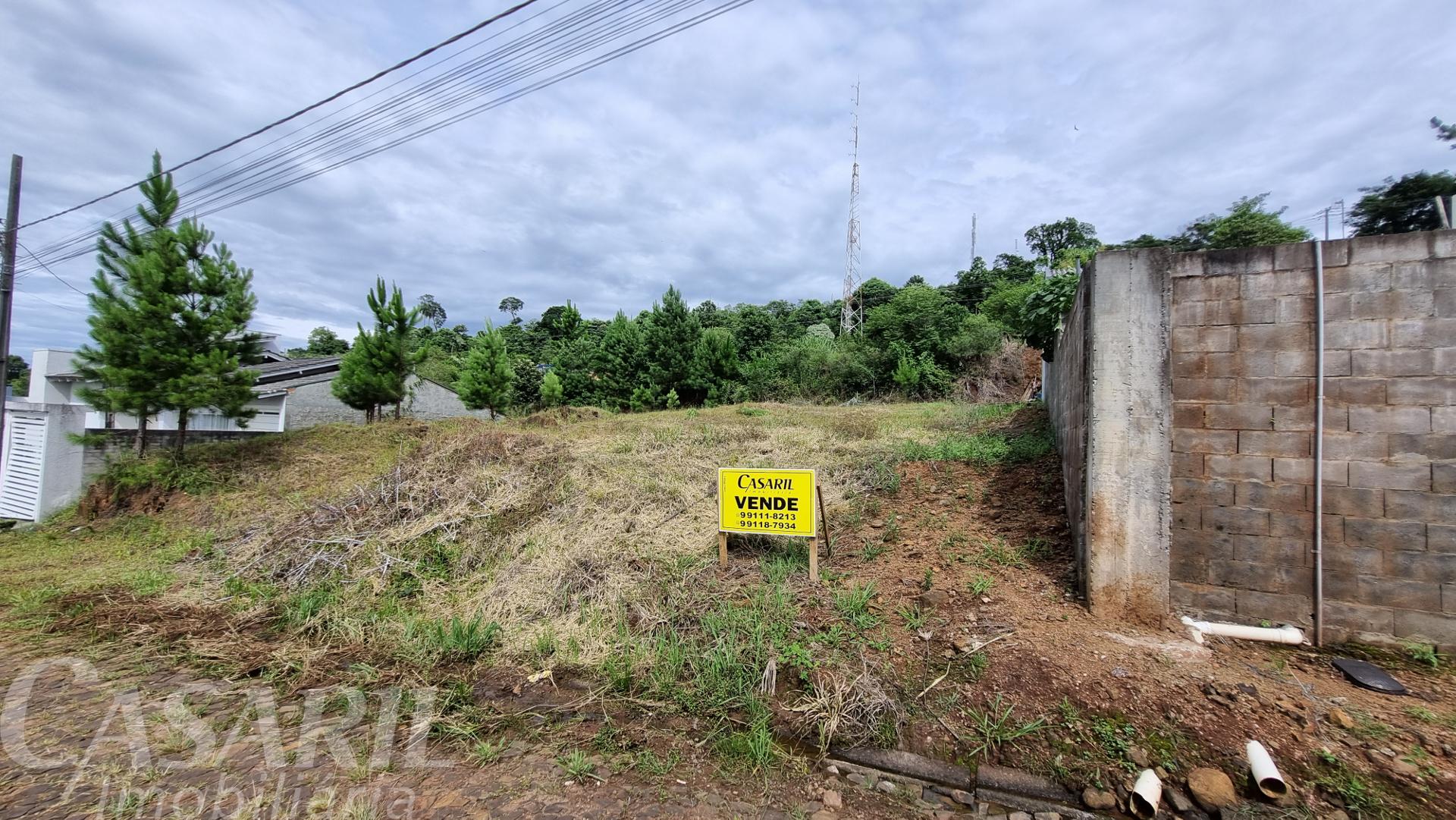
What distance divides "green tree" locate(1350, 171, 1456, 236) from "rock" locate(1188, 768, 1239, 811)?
10361 millimetres

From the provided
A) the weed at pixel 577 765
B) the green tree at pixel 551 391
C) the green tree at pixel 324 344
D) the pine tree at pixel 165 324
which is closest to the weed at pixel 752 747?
the weed at pixel 577 765

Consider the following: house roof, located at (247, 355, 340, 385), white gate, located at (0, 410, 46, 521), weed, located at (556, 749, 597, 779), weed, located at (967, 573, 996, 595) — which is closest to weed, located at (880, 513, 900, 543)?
weed, located at (967, 573, 996, 595)

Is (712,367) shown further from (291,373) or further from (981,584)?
(981,584)

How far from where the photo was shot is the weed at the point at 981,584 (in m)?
3.57

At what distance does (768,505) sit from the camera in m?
4.09

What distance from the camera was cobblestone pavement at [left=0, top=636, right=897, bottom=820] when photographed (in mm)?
2203

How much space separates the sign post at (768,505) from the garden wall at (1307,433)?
5.55ft

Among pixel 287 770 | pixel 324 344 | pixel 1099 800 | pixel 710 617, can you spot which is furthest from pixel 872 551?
pixel 324 344

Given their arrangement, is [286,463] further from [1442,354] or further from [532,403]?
[532,403]

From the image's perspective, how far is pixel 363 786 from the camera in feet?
7.58

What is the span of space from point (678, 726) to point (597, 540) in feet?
7.26

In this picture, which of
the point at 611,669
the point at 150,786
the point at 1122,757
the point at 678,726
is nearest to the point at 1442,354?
the point at 1122,757

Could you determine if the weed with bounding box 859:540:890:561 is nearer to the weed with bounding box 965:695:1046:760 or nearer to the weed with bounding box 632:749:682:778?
the weed with bounding box 965:695:1046:760

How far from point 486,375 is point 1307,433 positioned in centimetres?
1696
